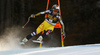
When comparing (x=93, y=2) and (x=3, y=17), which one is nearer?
(x=3, y=17)

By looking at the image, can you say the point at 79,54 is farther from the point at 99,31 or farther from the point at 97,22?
the point at 97,22

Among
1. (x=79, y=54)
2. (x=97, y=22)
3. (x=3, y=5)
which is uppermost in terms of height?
(x=3, y=5)

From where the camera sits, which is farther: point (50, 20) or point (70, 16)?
point (70, 16)

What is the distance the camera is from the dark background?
8.44m

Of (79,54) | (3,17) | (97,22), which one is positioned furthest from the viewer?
(97,22)

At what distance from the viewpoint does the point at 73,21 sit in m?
10.2

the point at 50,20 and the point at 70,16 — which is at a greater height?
the point at 70,16

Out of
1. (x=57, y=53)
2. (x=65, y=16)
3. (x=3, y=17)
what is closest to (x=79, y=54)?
(x=57, y=53)

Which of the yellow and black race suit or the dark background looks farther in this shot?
the dark background

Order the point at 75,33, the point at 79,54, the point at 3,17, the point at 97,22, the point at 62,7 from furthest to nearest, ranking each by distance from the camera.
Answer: the point at 62,7
the point at 97,22
the point at 75,33
the point at 3,17
the point at 79,54

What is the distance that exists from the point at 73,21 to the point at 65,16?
588mm

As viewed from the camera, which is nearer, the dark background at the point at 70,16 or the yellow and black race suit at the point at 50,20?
the yellow and black race suit at the point at 50,20

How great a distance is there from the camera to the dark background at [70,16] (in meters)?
8.44

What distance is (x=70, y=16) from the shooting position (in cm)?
1031
